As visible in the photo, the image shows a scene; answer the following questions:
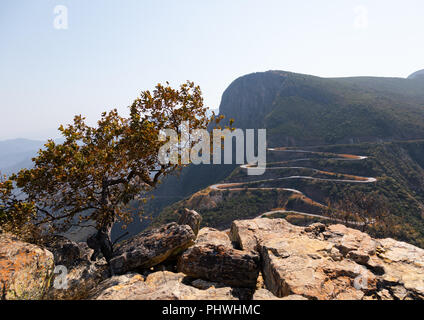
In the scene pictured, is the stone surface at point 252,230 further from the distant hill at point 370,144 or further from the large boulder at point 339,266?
the distant hill at point 370,144

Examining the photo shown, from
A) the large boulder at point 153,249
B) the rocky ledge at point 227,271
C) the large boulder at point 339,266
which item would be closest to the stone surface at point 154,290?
the rocky ledge at point 227,271

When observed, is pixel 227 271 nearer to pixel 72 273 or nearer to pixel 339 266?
pixel 339 266

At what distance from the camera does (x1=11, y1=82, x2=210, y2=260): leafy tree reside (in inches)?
471

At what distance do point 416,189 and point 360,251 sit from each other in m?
122

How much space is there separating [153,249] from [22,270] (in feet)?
17.5

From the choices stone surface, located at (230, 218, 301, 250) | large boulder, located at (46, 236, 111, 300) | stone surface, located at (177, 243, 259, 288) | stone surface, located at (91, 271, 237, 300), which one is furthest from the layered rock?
large boulder, located at (46, 236, 111, 300)

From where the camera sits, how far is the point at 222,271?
9.71m

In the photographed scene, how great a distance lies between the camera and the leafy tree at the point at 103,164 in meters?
12.0

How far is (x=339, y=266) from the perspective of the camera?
9789 millimetres

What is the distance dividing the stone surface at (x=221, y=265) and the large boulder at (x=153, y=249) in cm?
115

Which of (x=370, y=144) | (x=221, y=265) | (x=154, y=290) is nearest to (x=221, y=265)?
(x=221, y=265)

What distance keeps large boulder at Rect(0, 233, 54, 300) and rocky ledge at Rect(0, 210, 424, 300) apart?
0.03m

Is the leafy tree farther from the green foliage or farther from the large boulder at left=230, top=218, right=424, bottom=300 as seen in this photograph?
the large boulder at left=230, top=218, right=424, bottom=300
